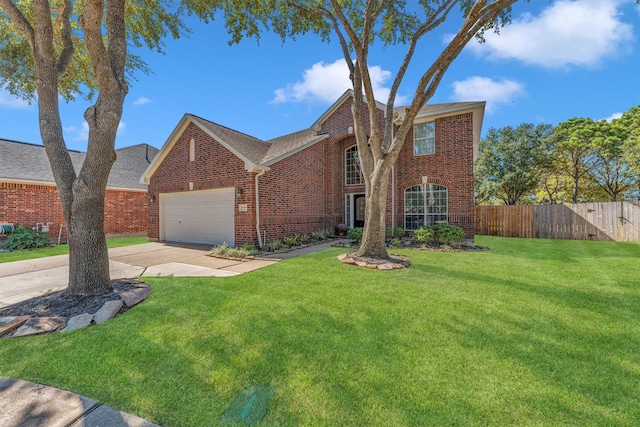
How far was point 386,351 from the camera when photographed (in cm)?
293

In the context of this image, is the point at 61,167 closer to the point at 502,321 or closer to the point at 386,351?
the point at 386,351

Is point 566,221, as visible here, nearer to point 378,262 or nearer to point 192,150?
point 378,262

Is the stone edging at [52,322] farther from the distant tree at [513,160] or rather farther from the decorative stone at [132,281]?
the distant tree at [513,160]

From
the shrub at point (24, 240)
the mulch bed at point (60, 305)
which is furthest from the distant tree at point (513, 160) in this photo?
the shrub at point (24, 240)

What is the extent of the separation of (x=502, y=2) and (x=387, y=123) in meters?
3.37

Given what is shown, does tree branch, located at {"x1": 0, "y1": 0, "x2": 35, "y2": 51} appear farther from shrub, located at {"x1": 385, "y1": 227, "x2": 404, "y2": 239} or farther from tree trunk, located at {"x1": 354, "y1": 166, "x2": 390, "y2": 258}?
shrub, located at {"x1": 385, "y1": 227, "x2": 404, "y2": 239}

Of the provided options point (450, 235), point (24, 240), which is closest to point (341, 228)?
point (450, 235)

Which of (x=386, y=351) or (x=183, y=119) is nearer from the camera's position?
(x=386, y=351)

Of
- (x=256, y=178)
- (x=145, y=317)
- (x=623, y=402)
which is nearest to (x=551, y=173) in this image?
(x=256, y=178)

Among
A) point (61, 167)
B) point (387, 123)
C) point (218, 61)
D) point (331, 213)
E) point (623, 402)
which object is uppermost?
point (218, 61)

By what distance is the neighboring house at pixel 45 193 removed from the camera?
11.8 metres

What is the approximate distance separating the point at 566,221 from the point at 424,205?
23.1ft

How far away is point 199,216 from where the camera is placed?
11.5 meters

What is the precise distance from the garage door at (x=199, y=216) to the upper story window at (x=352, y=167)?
20.8ft
